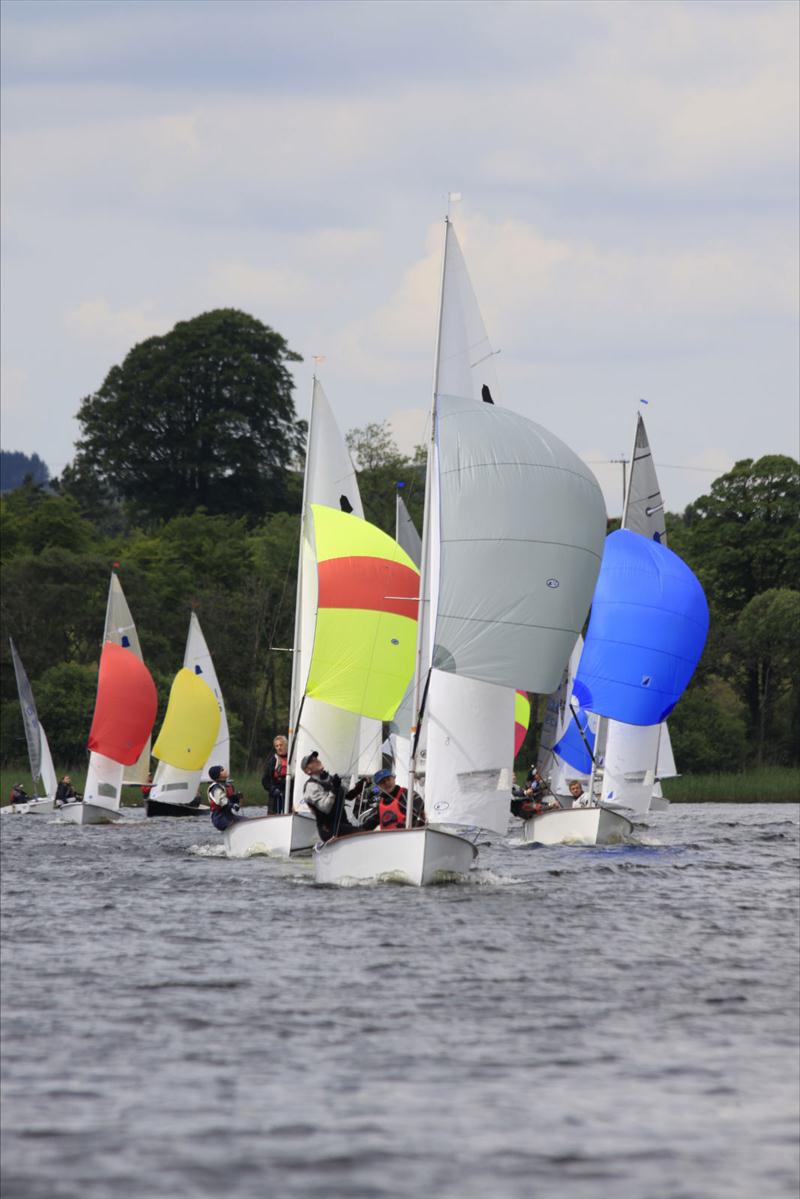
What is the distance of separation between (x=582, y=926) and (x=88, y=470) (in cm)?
8146

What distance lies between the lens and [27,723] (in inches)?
2072

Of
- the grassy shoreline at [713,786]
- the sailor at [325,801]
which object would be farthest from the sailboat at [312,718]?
the grassy shoreline at [713,786]

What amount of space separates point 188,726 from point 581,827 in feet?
53.8

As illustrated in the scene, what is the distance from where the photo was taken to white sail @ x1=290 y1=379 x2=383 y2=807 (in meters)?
31.4

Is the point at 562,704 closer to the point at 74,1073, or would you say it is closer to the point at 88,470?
the point at 74,1073

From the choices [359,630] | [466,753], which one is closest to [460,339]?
[359,630]

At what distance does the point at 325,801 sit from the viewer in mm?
24234

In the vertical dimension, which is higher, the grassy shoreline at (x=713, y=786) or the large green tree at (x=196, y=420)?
the large green tree at (x=196, y=420)

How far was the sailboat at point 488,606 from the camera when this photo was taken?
2292 centimetres

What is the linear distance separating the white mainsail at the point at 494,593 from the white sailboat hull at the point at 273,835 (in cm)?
496

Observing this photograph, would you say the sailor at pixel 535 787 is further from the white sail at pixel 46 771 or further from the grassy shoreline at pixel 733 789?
the grassy shoreline at pixel 733 789

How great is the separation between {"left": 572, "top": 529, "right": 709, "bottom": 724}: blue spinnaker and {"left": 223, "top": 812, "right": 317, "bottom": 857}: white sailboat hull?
293 inches

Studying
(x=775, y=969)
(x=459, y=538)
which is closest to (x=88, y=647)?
Result: (x=459, y=538)

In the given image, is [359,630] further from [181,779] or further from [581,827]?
[181,779]
